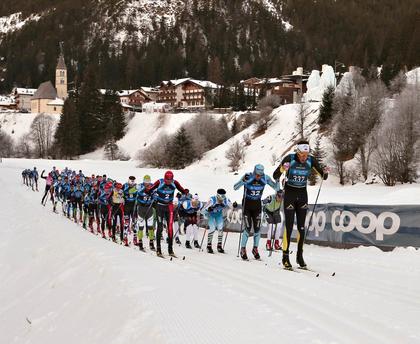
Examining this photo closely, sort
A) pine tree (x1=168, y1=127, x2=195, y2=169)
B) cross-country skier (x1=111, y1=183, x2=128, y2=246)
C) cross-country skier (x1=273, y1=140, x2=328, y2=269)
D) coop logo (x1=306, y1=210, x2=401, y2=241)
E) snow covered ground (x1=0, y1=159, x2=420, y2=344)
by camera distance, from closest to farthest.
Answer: snow covered ground (x1=0, y1=159, x2=420, y2=344)
cross-country skier (x1=273, y1=140, x2=328, y2=269)
coop logo (x1=306, y1=210, x2=401, y2=241)
cross-country skier (x1=111, y1=183, x2=128, y2=246)
pine tree (x1=168, y1=127, x2=195, y2=169)

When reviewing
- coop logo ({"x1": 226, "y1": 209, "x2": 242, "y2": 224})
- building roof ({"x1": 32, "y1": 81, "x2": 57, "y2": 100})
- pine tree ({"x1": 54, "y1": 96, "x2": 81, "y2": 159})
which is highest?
building roof ({"x1": 32, "y1": 81, "x2": 57, "y2": 100})

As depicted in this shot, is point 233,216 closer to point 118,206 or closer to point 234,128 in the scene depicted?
point 118,206

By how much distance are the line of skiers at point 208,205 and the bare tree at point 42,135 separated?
9115 centimetres

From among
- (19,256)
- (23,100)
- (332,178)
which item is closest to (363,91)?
(332,178)

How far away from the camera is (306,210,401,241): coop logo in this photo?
14180mm

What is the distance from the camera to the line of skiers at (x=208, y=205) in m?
10.3

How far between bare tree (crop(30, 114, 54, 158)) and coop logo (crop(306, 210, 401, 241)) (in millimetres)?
101038

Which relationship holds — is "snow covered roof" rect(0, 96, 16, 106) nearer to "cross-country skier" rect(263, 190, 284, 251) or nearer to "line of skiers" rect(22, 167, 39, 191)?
"line of skiers" rect(22, 167, 39, 191)

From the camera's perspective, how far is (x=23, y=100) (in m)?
173

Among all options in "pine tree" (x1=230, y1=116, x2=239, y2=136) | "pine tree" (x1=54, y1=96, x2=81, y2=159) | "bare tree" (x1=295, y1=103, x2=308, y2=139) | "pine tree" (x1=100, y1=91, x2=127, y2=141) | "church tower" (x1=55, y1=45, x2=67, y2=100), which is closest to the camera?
"bare tree" (x1=295, y1=103, x2=308, y2=139)

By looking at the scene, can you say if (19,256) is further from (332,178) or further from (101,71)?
(101,71)

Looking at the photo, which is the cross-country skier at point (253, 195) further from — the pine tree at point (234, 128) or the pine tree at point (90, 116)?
the pine tree at point (90, 116)

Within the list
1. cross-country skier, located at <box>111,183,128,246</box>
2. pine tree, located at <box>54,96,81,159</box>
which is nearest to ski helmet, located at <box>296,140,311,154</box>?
cross-country skier, located at <box>111,183,128,246</box>

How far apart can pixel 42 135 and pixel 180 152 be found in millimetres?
53809
